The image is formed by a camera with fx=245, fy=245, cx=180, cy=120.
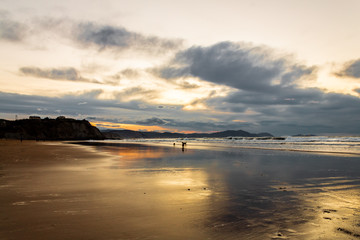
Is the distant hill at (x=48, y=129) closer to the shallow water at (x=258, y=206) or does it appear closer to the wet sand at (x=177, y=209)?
the wet sand at (x=177, y=209)

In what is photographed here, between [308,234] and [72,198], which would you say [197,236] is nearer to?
[308,234]

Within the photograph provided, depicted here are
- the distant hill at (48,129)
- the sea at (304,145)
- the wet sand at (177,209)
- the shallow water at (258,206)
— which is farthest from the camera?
the distant hill at (48,129)

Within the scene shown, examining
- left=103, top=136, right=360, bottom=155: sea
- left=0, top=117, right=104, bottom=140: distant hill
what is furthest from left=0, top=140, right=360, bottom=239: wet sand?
left=0, top=117, right=104, bottom=140: distant hill

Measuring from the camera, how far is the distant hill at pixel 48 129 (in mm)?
137000

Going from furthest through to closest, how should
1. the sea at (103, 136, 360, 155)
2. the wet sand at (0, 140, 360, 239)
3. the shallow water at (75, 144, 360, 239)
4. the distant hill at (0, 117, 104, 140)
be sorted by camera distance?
the distant hill at (0, 117, 104, 140) < the sea at (103, 136, 360, 155) < the shallow water at (75, 144, 360, 239) < the wet sand at (0, 140, 360, 239)

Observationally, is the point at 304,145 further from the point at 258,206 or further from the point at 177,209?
the point at 177,209

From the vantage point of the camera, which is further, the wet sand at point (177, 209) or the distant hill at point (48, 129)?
the distant hill at point (48, 129)

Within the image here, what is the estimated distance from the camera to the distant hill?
449 feet

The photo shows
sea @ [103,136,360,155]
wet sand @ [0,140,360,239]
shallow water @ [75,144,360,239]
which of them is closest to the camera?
wet sand @ [0,140,360,239]

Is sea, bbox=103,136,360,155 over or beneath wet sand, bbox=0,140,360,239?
beneath

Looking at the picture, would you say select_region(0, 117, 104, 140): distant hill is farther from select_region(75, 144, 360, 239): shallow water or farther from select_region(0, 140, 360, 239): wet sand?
select_region(75, 144, 360, 239): shallow water

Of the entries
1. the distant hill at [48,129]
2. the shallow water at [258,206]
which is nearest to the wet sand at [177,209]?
the shallow water at [258,206]

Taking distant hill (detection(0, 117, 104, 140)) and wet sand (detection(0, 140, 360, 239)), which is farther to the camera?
distant hill (detection(0, 117, 104, 140))

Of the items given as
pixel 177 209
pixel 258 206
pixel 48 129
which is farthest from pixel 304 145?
pixel 48 129
